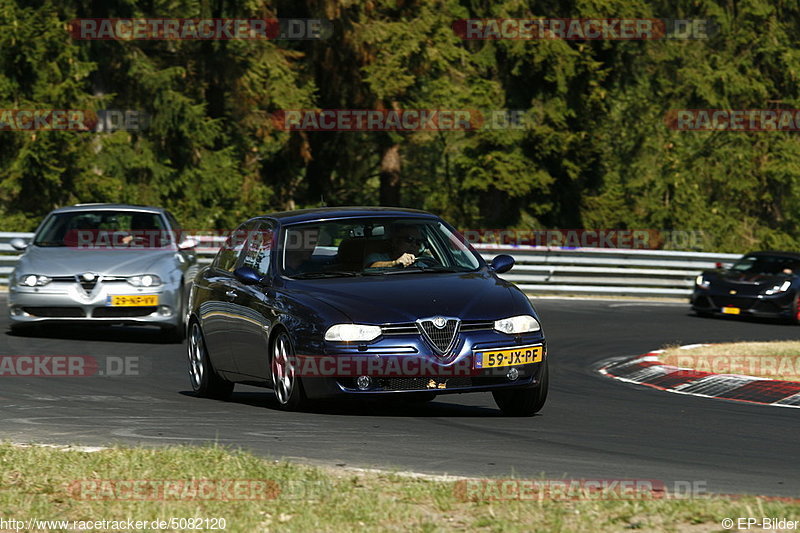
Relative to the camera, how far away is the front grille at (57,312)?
15930 millimetres

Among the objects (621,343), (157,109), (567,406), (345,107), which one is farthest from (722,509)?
(345,107)

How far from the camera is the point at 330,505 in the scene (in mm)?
6547

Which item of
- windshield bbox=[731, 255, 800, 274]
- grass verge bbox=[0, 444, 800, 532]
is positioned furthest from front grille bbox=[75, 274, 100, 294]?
windshield bbox=[731, 255, 800, 274]

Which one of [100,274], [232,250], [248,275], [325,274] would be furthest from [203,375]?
[100,274]

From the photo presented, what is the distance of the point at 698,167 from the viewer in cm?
4803

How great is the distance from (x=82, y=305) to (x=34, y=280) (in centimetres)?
64

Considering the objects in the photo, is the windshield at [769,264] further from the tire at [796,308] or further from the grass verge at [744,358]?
the grass verge at [744,358]

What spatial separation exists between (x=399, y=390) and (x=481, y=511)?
3270mm

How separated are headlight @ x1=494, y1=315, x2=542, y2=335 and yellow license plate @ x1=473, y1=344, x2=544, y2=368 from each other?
0.40 ft

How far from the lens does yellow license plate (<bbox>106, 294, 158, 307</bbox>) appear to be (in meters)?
15.9

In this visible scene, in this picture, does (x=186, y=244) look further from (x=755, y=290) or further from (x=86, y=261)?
(x=755, y=290)

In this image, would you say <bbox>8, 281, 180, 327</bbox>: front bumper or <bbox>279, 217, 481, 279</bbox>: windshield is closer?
<bbox>279, 217, 481, 279</bbox>: windshield

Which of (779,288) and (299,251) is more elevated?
(299,251)

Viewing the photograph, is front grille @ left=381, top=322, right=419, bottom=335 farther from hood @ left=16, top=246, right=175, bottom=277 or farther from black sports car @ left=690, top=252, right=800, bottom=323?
black sports car @ left=690, top=252, right=800, bottom=323
